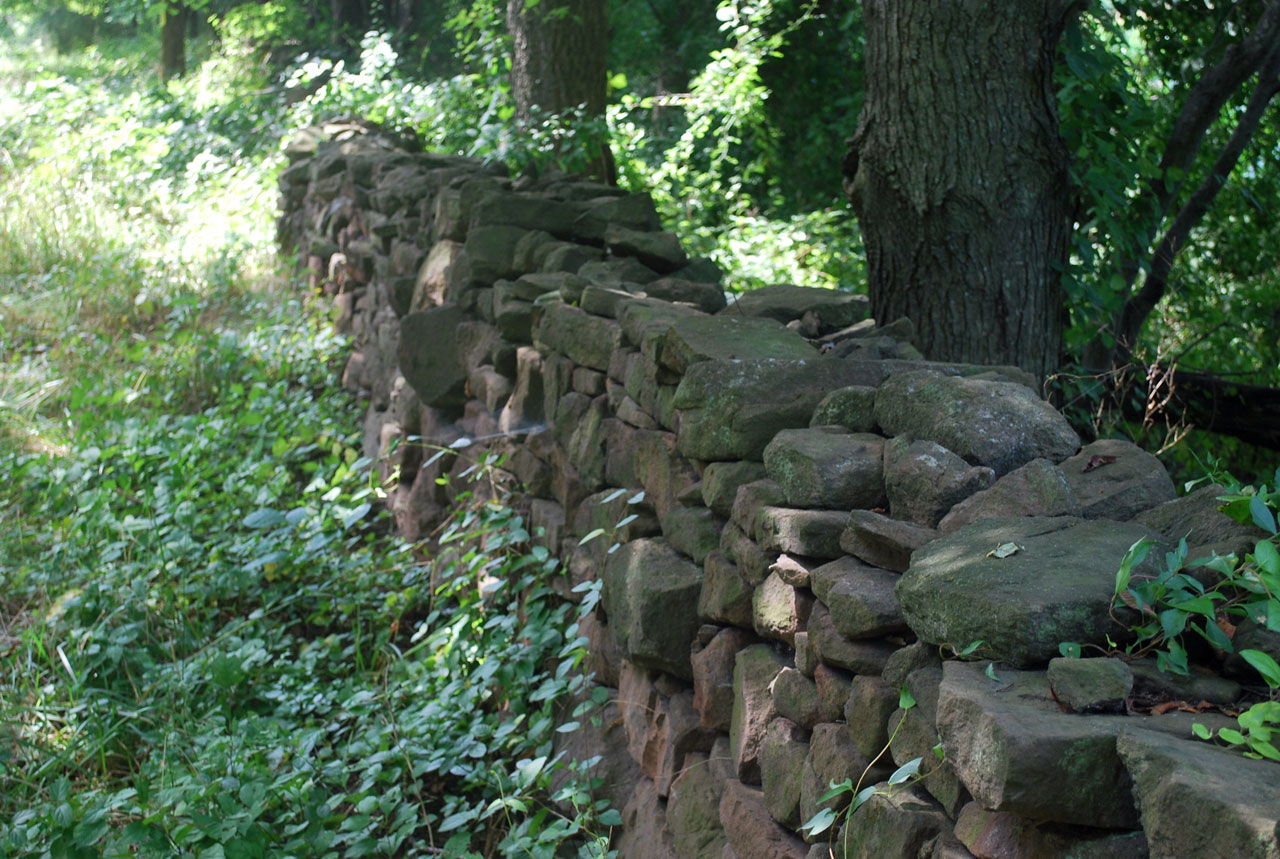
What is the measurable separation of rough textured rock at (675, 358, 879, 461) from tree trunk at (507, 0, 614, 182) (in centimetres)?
375

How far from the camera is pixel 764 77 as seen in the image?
30.6 feet

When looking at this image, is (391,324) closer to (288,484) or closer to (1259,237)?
(288,484)

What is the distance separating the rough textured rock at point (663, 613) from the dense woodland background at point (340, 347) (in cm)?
42

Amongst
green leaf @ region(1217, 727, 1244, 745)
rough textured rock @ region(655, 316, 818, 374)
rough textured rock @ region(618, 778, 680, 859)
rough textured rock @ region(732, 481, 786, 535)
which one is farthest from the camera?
rough textured rock @ region(655, 316, 818, 374)

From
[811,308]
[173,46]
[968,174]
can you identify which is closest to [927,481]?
[811,308]

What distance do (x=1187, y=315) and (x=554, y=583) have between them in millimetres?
4347

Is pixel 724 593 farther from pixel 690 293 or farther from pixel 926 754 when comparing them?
pixel 690 293

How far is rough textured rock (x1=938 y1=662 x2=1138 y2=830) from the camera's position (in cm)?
119

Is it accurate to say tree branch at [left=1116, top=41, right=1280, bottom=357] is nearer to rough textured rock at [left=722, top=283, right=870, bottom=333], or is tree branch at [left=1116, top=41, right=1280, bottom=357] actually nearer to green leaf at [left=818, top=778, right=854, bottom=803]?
rough textured rock at [left=722, top=283, right=870, bottom=333]

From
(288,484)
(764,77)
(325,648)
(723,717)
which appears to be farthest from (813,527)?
(764,77)

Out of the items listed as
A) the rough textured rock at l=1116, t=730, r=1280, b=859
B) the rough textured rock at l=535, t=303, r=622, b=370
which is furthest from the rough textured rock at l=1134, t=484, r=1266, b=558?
the rough textured rock at l=535, t=303, r=622, b=370

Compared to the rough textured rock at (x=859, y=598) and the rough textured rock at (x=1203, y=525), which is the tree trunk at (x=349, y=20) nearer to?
the rough textured rock at (x=859, y=598)

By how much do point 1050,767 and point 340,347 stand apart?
5521 millimetres

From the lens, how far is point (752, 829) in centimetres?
195
